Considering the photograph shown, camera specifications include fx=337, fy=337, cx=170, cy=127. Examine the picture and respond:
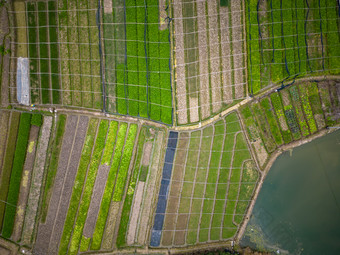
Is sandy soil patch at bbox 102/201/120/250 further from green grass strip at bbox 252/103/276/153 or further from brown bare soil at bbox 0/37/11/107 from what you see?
green grass strip at bbox 252/103/276/153

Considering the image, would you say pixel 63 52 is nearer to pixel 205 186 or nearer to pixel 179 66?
pixel 179 66

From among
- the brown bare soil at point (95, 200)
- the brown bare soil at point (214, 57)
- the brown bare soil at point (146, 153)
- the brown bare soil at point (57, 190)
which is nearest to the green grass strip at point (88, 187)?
the brown bare soil at point (95, 200)

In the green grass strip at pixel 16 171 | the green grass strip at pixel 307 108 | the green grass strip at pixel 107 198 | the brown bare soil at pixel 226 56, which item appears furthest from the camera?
the green grass strip at pixel 307 108

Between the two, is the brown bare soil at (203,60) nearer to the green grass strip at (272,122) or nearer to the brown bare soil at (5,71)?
the green grass strip at (272,122)

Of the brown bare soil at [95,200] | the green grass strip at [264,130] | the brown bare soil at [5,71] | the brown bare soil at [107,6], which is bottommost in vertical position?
the brown bare soil at [95,200]

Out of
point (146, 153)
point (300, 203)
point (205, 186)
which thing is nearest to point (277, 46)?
point (205, 186)
